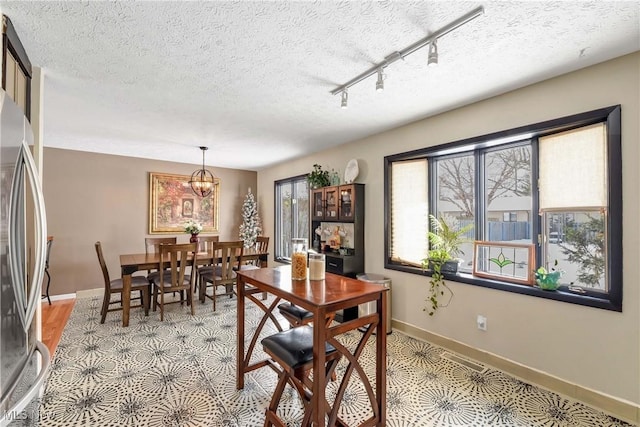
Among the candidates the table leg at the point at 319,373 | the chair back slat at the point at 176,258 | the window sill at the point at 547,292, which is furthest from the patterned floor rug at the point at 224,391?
the chair back slat at the point at 176,258

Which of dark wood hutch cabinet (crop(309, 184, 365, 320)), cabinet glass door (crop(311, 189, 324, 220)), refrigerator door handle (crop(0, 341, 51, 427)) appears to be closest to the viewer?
refrigerator door handle (crop(0, 341, 51, 427))

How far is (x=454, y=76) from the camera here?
2.32 m

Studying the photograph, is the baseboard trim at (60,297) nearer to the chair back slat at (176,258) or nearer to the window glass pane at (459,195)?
the chair back slat at (176,258)

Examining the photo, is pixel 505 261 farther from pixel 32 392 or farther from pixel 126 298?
pixel 126 298

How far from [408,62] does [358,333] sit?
9.20 ft

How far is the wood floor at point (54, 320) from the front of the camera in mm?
3152

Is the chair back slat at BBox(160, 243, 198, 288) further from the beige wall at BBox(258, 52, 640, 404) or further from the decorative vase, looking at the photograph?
the decorative vase

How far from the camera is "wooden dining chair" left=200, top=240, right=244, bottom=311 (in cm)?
429

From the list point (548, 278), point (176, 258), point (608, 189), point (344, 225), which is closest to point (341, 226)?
point (344, 225)

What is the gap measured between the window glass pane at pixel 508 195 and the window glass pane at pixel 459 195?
0.15 metres

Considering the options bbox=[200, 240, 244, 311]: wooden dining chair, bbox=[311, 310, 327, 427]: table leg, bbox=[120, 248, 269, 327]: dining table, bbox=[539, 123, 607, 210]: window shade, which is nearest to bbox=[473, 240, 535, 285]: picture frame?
bbox=[539, 123, 607, 210]: window shade

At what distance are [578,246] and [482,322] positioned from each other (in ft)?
3.31

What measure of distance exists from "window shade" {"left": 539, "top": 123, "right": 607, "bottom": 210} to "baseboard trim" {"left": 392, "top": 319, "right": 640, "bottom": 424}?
1345 mm

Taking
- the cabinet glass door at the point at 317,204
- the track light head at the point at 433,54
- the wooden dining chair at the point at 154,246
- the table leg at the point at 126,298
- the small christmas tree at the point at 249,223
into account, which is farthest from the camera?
the small christmas tree at the point at 249,223
